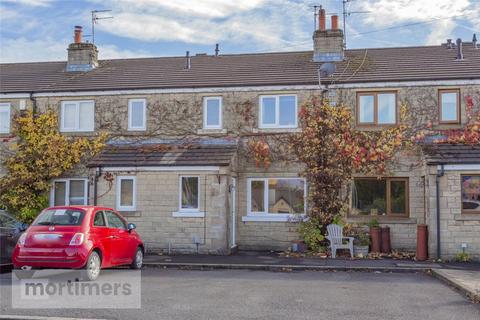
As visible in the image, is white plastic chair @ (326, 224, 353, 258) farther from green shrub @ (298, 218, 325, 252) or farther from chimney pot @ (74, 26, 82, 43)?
chimney pot @ (74, 26, 82, 43)

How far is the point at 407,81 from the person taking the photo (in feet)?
58.7

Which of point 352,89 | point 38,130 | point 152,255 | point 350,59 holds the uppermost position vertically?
point 350,59

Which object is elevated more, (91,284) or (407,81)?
(407,81)

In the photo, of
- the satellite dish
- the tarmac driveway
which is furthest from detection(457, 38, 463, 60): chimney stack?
the tarmac driveway

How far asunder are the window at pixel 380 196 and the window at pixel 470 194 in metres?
1.97

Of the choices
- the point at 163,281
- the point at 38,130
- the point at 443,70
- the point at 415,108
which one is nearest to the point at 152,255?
→ the point at 163,281

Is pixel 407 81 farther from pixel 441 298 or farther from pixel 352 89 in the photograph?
pixel 441 298

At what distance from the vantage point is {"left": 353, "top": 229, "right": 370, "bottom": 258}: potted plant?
1655 cm

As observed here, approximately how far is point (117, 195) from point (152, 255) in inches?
94.6

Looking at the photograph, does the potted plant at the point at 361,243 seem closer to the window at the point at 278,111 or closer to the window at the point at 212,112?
→ the window at the point at 278,111

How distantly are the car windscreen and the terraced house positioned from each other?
19.9 ft

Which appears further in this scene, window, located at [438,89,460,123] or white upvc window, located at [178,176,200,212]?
window, located at [438,89,460,123]

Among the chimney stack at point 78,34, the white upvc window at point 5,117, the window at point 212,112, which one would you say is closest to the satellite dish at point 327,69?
the window at point 212,112

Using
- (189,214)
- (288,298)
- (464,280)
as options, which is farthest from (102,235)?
(464,280)
